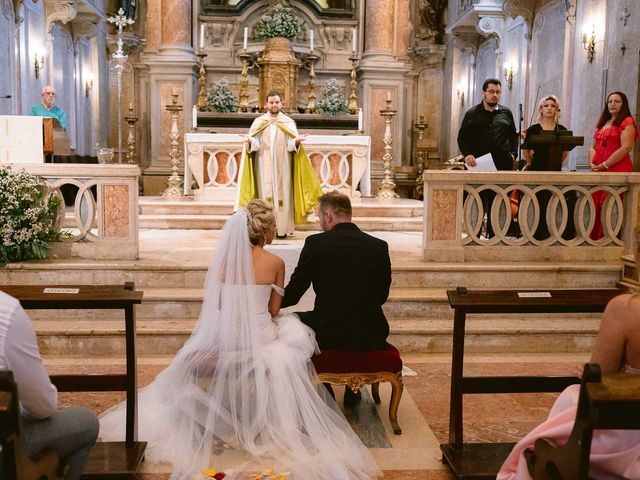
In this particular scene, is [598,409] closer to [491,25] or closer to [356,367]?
[356,367]

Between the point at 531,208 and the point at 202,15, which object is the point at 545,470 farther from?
the point at 202,15

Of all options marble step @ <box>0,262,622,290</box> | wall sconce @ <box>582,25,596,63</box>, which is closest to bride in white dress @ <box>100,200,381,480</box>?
marble step @ <box>0,262,622,290</box>

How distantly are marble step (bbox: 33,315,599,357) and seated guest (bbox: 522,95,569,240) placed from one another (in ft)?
4.37

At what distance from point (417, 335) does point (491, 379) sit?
2145mm

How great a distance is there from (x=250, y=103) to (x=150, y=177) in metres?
2.73

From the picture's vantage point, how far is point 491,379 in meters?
3.67

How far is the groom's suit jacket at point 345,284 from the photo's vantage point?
13.0ft

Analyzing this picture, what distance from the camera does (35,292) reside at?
3523mm

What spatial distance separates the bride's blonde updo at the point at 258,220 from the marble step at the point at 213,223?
593cm

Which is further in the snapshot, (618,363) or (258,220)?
(258,220)

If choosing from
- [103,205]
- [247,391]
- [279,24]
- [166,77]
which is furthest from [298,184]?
[166,77]

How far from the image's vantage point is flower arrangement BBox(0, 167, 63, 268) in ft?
19.8

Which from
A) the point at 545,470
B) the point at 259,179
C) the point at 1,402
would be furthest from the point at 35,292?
the point at 259,179

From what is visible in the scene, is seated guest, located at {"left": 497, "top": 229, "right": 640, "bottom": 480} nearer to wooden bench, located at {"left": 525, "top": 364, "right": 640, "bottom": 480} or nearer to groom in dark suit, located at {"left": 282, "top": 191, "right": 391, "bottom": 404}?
wooden bench, located at {"left": 525, "top": 364, "right": 640, "bottom": 480}
